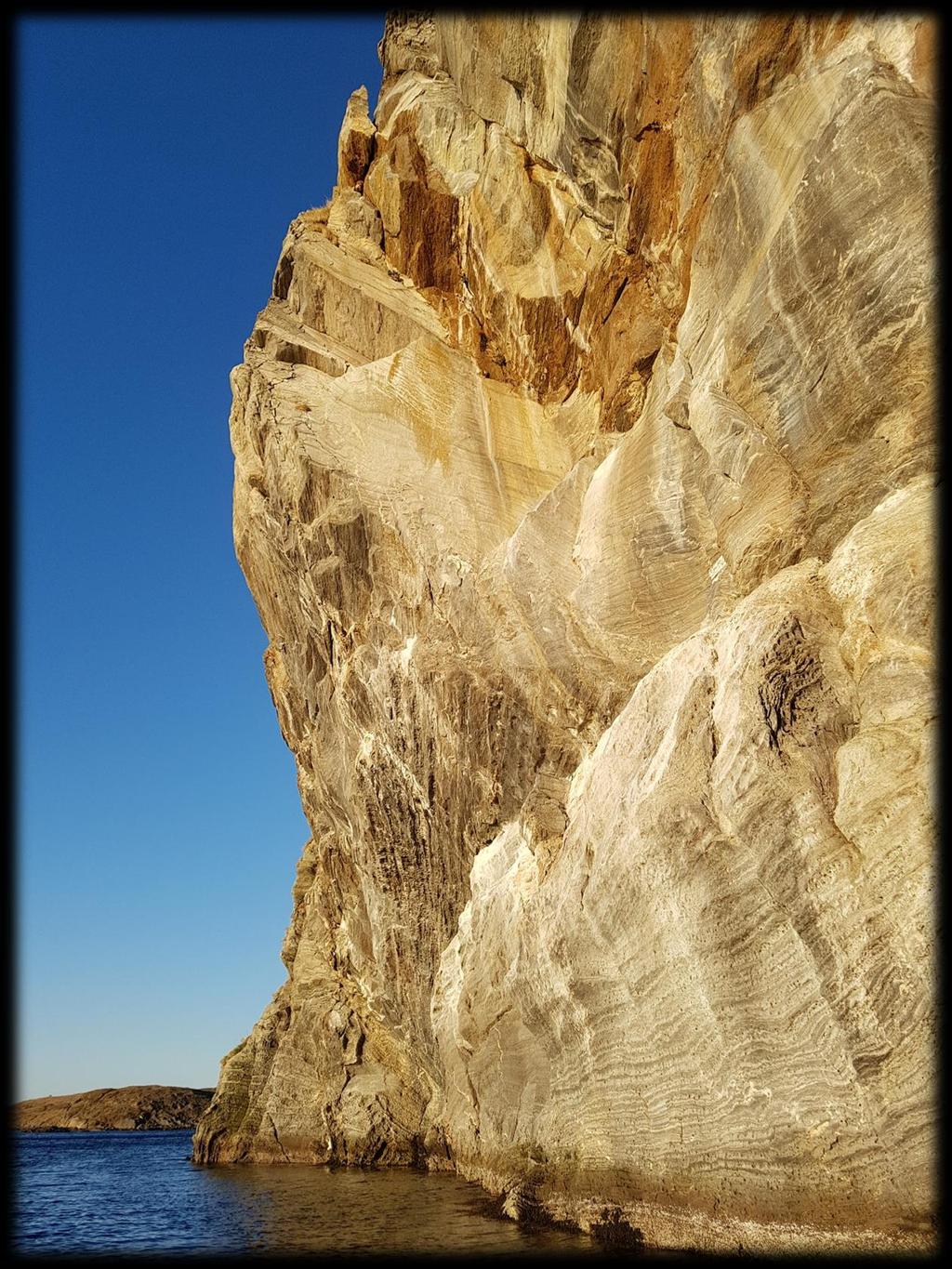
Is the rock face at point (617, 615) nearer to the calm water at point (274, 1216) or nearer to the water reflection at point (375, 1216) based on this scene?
the water reflection at point (375, 1216)

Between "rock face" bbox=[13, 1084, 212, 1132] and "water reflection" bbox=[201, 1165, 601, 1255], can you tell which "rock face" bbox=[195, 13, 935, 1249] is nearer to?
"water reflection" bbox=[201, 1165, 601, 1255]

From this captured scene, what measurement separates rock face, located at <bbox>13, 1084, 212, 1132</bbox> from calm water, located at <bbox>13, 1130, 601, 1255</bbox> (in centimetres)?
7853

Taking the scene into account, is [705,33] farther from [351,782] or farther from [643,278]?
[351,782]

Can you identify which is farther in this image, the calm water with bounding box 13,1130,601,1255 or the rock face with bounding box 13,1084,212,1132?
the rock face with bounding box 13,1084,212,1132

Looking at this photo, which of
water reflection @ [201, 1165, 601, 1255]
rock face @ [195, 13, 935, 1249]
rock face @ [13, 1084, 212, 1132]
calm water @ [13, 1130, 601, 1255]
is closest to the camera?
rock face @ [195, 13, 935, 1249]

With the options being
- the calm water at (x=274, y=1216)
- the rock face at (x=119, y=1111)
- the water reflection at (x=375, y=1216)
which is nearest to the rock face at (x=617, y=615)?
the water reflection at (x=375, y=1216)

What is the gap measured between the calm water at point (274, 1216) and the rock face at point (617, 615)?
1.08 m

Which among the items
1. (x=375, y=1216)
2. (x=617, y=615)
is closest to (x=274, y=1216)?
(x=375, y=1216)

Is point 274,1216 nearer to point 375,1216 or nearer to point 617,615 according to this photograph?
point 375,1216

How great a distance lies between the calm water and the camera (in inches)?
621

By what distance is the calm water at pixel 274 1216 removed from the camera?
51.8ft

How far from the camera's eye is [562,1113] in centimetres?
1678

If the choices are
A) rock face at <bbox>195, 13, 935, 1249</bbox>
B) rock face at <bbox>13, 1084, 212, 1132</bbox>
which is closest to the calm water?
rock face at <bbox>195, 13, 935, 1249</bbox>

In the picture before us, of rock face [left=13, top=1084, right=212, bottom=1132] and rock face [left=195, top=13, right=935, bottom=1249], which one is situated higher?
rock face [left=195, top=13, right=935, bottom=1249]
